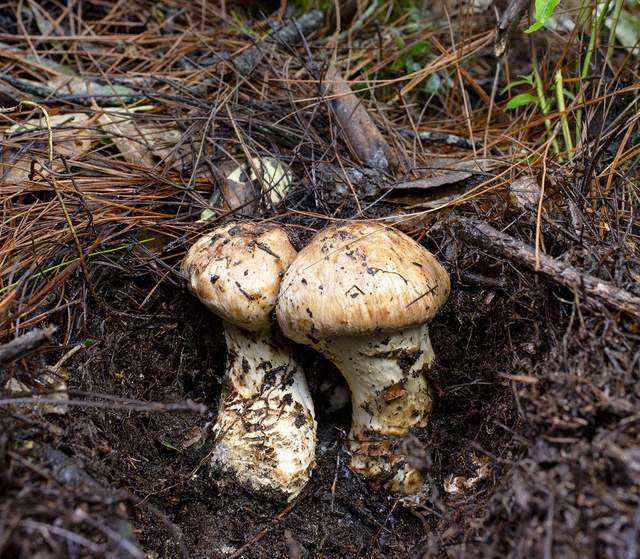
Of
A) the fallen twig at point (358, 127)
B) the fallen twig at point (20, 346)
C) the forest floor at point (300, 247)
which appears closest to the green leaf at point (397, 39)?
the forest floor at point (300, 247)

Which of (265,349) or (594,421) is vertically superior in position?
(594,421)

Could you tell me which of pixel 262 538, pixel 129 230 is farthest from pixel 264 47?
pixel 262 538

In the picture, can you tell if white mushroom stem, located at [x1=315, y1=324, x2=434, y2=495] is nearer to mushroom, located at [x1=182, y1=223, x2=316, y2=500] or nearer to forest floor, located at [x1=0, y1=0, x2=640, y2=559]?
forest floor, located at [x1=0, y1=0, x2=640, y2=559]

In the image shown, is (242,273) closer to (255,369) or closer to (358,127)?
(255,369)

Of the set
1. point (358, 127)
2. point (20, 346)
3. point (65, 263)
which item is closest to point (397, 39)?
point (358, 127)

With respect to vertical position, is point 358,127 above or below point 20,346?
below

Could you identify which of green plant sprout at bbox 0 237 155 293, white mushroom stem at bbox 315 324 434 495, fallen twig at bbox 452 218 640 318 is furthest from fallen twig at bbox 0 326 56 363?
fallen twig at bbox 452 218 640 318

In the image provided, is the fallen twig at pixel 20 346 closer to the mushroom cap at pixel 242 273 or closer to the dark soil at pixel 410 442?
the dark soil at pixel 410 442

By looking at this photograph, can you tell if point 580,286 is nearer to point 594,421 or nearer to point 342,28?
point 594,421
